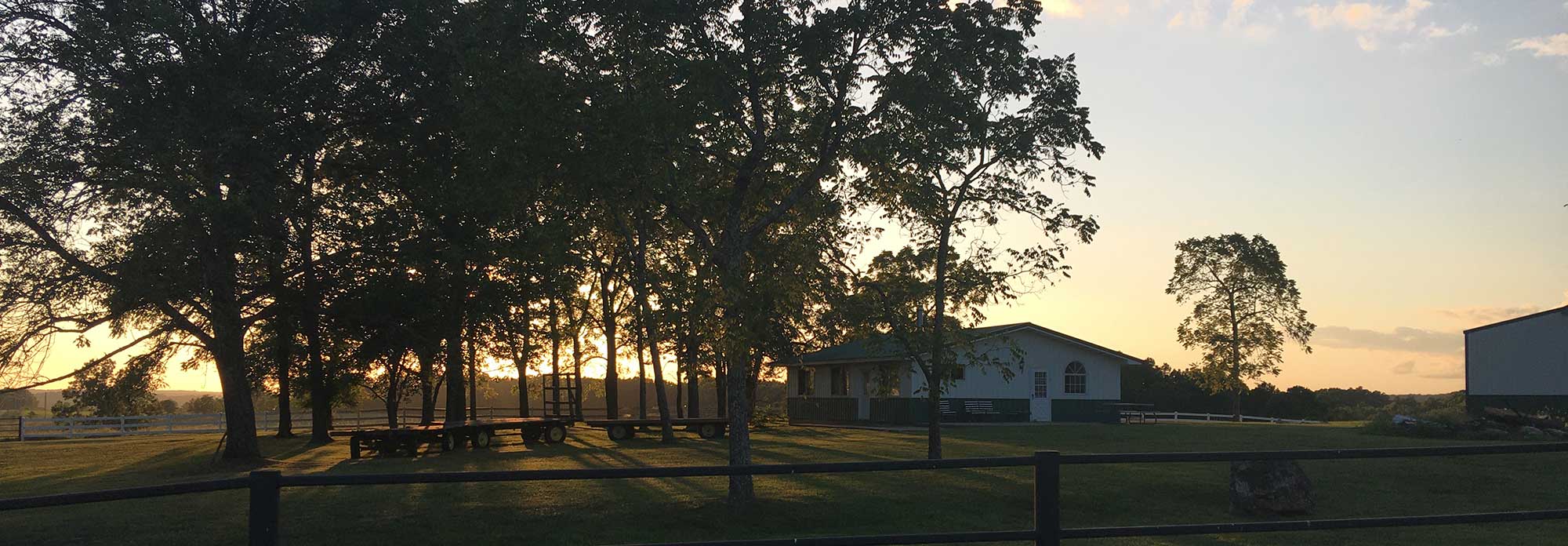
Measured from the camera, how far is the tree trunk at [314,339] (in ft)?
89.5

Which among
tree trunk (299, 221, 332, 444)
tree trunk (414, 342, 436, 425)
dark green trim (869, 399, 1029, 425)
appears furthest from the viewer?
dark green trim (869, 399, 1029, 425)

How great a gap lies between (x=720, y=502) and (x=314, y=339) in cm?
1725

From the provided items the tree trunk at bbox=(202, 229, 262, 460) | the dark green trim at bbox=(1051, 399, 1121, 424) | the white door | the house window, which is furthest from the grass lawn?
the house window

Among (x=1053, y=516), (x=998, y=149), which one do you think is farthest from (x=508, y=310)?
(x=1053, y=516)

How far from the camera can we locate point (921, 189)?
741 inches

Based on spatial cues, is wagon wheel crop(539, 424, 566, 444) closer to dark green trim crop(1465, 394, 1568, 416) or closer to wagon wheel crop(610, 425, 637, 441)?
wagon wheel crop(610, 425, 637, 441)

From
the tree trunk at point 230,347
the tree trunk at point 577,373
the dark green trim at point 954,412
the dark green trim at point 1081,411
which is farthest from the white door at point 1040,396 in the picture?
the tree trunk at point 230,347

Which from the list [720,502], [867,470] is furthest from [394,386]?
[867,470]

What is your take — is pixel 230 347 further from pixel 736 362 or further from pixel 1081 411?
pixel 1081 411

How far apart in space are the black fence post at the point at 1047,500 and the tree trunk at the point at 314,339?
2301 centimetres

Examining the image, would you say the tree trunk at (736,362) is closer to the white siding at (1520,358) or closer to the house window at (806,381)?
the white siding at (1520,358)

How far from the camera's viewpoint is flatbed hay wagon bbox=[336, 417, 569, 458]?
2930 centimetres

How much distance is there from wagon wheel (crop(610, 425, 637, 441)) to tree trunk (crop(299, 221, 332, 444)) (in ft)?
28.0

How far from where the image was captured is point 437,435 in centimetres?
3025
